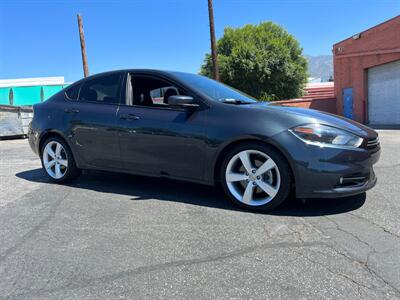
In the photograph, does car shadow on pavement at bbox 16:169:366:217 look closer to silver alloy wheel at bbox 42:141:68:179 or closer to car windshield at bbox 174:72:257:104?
silver alloy wheel at bbox 42:141:68:179

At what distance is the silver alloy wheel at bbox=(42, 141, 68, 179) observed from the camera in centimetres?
550

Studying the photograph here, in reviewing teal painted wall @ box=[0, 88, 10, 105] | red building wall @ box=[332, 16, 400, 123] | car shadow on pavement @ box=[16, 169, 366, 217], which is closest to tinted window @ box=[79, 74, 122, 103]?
car shadow on pavement @ box=[16, 169, 366, 217]

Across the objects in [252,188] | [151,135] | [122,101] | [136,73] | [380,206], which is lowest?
[380,206]

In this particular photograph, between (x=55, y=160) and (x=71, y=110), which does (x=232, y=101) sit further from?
(x=55, y=160)

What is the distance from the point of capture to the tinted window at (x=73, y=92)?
543 cm

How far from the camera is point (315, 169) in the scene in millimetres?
3674

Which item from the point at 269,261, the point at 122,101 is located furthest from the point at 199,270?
the point at 122,101

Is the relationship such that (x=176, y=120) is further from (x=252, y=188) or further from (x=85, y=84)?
(x=85, y=84)

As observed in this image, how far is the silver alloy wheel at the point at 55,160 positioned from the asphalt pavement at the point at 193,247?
643 mm

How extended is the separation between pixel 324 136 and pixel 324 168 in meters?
0.31

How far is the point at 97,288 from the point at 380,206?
2993 mm

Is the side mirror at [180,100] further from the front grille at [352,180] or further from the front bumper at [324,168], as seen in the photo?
the front grille at [352,180]

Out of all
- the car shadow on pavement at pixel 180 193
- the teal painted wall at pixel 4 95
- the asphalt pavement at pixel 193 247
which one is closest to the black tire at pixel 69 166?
the car shadow on pavement at pixel 180 193

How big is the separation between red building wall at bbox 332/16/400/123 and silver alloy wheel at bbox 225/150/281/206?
16.0m
